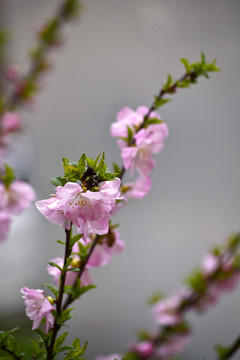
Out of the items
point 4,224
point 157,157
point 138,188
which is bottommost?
point 138,188

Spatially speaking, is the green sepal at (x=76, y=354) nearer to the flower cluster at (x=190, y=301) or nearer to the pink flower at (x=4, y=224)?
the pink flower at (x=4, y=224)

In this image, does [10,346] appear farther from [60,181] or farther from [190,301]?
[190,301]

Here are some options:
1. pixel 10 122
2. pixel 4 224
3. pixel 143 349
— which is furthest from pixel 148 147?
pixel 10 122

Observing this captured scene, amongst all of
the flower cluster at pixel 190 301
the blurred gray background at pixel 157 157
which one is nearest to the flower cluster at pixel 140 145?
the flower cluster at pixel 190 301

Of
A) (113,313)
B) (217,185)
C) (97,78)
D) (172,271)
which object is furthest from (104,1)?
(113,313)

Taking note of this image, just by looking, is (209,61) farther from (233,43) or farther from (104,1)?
(104,1)
